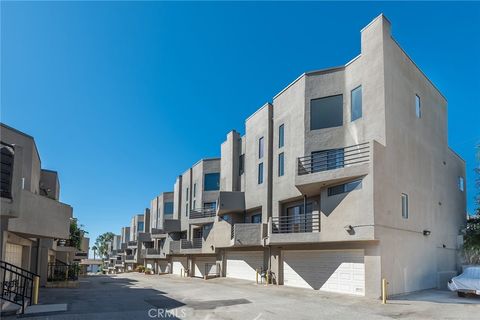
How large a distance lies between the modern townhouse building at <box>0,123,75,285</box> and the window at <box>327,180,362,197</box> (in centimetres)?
1366

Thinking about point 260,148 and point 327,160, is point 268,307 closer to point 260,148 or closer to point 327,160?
point 327,160

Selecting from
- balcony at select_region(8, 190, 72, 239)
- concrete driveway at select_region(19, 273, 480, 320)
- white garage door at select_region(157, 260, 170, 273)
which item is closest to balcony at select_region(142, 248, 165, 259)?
white garage door at select_region(157, 260, 170, 273)

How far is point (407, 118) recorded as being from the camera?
73.8 feet

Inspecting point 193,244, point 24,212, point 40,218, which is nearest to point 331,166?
point 40,218

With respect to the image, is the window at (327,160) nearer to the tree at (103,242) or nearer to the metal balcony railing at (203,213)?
the metal balcony railing at (203,213)

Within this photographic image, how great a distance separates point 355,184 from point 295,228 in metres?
6.78

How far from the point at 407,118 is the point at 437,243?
839cm

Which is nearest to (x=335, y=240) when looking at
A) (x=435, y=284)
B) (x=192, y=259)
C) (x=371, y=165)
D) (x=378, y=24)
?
(x=371, y=165)

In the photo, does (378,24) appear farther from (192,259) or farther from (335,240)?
(192,259)

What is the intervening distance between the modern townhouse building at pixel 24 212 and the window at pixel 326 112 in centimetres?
1485

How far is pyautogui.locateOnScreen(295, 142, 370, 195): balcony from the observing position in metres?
19.7

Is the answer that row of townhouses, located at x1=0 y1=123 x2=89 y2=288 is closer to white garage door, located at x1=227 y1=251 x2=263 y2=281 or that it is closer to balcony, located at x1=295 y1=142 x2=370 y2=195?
balcony, located at x1=295 y1=142 x2=370 y2=195

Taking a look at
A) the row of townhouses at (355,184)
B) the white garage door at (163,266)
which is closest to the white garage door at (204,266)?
the row of townhouses at (355,184)

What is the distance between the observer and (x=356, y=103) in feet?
73.7
